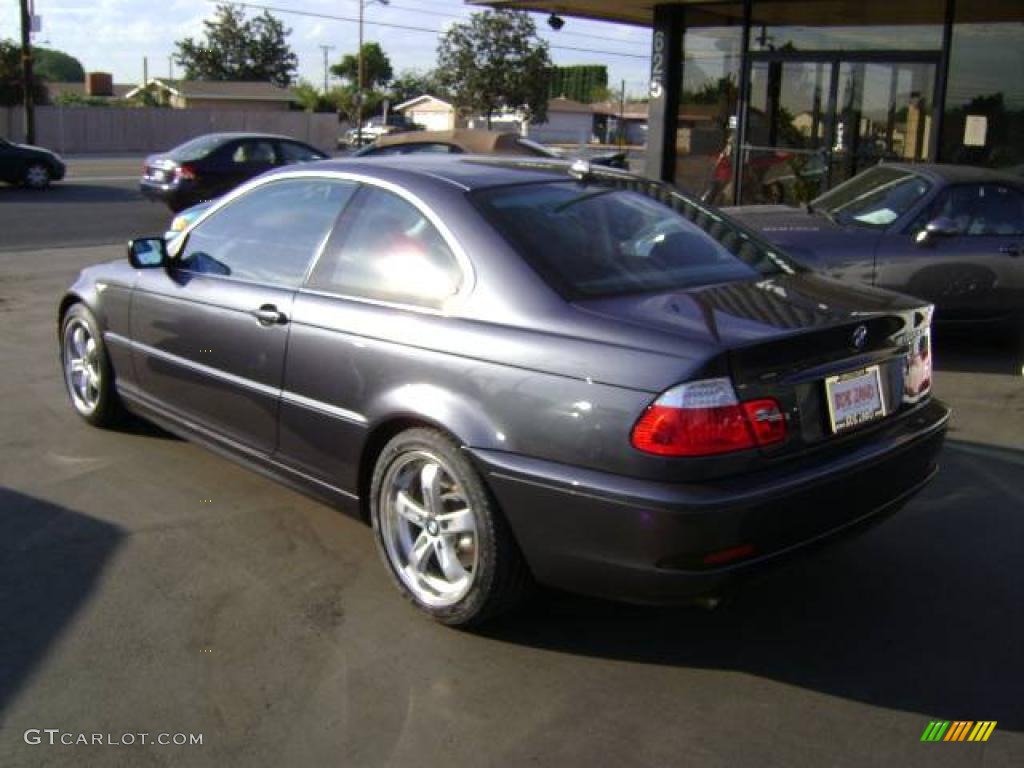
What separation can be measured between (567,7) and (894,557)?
12893 millimetres

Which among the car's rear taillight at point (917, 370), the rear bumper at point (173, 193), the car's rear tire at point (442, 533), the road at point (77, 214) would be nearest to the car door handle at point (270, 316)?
the car's rear tire at point (442, 533)

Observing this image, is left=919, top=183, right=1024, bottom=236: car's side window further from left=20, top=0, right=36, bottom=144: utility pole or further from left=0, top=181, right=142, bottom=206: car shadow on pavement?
left=20, top=0, right=36, bottom=144: utility pole

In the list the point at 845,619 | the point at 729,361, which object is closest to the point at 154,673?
the point at 729,361

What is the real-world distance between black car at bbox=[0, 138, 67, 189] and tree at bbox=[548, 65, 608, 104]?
74501mm

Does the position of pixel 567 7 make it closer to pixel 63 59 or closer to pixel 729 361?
pixel 729 361

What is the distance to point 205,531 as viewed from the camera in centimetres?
457

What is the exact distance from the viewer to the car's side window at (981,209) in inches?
317

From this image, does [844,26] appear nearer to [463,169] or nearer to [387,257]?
[463,169]

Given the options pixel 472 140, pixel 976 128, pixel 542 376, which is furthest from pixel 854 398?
pixel 472 140

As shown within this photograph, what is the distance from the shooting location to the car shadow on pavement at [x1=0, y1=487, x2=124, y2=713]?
3.55 m

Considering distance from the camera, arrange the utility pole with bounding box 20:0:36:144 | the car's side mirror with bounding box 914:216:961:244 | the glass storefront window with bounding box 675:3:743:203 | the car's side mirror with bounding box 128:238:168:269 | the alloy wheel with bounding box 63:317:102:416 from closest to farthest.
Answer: the car's side mirror with bounding box 128:238:168:269, the alloy wheel with bounding box 63:317:102:416, the car's side mirror with bounding box 914:216:961:244, the glass storefront window with bounding box 675:3:743:203, the utility pole with bounding box 20:0:36:144

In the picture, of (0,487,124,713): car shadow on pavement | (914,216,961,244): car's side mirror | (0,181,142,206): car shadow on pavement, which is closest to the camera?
(0,487,124,713): car shadow on pavement

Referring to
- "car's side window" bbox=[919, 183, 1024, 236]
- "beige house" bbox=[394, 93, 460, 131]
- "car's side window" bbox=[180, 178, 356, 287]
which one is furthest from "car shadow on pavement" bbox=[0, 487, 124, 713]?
"beige house" bbox=[394, 93, 460, 131]

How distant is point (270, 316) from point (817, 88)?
1116 cm
